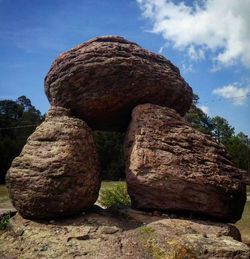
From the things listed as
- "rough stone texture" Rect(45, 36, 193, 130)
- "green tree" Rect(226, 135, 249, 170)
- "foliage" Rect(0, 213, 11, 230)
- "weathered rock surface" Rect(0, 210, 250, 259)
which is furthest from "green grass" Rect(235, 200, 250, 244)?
"green tree" Rect(226, 135, 249, 170)

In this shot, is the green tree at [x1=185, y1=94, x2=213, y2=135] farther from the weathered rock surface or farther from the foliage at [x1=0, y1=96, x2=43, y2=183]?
the weathered rock surface

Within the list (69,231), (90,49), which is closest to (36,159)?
(69,231)

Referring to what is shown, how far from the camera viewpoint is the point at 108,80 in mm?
10508

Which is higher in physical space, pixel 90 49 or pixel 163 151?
pixel 90 49

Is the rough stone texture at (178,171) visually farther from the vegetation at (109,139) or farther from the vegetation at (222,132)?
the vegetation at (222,132)

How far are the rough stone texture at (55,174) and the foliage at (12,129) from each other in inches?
1093

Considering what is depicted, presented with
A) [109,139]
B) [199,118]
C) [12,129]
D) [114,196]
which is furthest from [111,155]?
[114,196]

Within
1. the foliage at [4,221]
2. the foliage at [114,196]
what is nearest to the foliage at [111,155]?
the foliage at [114,196]

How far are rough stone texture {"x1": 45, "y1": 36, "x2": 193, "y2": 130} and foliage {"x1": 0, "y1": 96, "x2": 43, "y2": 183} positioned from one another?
87.5 feet

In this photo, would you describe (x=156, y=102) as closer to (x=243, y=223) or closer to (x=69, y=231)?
(x=69, y=231)

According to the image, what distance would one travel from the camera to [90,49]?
35.2 feet

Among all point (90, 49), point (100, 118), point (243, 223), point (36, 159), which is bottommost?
point (243, 223)

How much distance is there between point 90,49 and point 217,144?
445cm

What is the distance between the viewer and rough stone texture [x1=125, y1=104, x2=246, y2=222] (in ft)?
30.9
